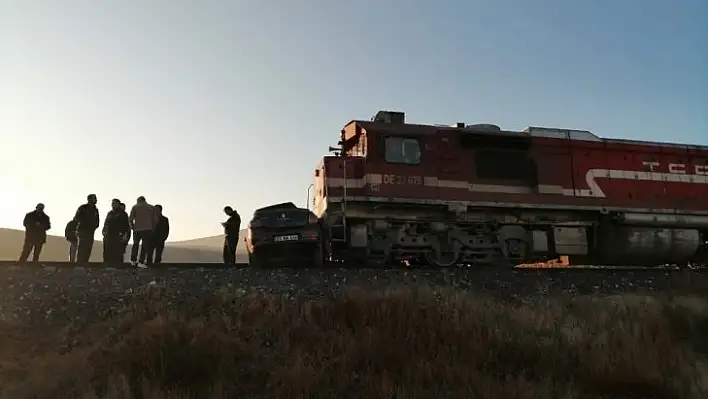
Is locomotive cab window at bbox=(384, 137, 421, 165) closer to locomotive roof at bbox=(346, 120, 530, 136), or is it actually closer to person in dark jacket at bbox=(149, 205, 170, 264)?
locomotive roof at bbox=(346, 120, 530, 136)

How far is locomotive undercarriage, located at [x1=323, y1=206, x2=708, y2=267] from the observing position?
1289 centimetres

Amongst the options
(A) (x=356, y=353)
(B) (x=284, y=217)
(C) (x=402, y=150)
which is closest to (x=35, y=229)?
(B) (x=284, y=217)

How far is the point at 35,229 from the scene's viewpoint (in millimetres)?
12055

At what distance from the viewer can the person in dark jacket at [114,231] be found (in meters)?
12.2

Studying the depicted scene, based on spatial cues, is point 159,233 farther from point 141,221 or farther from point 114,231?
point 114,231

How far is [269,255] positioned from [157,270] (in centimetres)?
277

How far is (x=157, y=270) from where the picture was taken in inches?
388

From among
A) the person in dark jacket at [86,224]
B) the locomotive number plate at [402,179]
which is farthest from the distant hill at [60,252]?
the locomotive number plate at [402,179]

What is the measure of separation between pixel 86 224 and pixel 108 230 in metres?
0.43

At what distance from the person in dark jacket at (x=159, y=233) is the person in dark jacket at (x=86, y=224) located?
136 cm

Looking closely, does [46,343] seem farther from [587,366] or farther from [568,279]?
[568,279]

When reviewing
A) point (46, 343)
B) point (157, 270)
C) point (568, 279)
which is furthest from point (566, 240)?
point (46, 343)

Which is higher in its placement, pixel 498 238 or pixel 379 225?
pixel 379 225

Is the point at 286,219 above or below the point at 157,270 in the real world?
above
